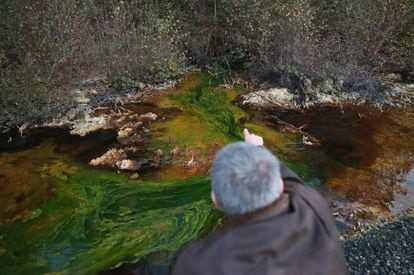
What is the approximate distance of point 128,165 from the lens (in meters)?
6.84

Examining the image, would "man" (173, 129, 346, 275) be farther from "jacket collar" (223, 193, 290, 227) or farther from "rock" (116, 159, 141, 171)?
"rock" (116, 159, 141, 171)

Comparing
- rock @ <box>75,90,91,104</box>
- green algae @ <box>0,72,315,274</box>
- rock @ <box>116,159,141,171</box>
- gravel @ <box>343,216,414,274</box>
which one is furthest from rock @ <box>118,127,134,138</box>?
gravel @ <box>343,216,414,274</box>

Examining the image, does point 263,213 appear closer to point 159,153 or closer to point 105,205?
point 105,205

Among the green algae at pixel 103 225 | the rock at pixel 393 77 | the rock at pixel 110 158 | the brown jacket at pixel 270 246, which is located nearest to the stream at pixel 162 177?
the green algae at pixel 103 225

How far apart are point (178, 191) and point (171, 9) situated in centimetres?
649

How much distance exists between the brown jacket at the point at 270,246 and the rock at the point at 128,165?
202 inches

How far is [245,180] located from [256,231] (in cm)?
19

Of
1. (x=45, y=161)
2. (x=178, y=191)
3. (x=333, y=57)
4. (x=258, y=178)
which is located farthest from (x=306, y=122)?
(x=258, y=178)

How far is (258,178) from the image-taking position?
5.58 feet

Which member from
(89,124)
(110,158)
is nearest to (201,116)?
(89,124)

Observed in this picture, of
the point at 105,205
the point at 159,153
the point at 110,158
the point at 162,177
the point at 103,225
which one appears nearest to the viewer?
the point at 103,225

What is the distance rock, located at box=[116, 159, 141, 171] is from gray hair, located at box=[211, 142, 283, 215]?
5.17 meters

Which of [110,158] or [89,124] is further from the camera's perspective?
[89,124]

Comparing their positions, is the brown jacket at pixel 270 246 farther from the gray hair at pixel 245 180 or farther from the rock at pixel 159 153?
the rock at pixel 159 153
